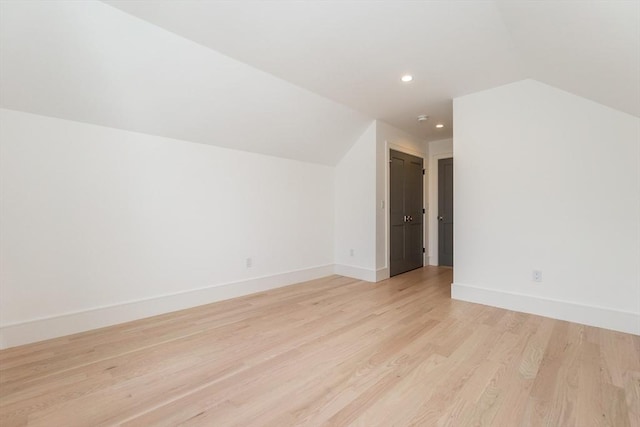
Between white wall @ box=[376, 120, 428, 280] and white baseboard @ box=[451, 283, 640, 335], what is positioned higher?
white wall @ box=[376, 120, 428, 280]

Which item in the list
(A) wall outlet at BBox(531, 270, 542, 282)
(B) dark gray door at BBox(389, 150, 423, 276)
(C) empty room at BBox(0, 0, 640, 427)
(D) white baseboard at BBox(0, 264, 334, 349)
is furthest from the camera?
(B) dark gray door at BBox(389, 150, 423, 276)

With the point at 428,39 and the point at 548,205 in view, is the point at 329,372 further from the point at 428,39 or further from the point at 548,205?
the point at 548,205

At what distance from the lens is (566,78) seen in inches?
100

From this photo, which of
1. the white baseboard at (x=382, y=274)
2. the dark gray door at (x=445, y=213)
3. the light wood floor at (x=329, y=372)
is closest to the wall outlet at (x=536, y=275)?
the light wood floor at (x=329, y=372)

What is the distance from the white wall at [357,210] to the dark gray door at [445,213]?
1.90 meters

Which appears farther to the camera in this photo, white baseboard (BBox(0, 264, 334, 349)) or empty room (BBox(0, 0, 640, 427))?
white baseboard (BBox(0, 264, 334, 349))

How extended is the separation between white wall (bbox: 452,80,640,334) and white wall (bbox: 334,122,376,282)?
1238mm

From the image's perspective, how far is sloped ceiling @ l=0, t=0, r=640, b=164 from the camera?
6.23 feet

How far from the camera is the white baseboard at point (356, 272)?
14.2ft

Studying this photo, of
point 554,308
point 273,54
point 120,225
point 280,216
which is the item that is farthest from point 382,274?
point 120,225

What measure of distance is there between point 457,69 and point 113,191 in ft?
11.7

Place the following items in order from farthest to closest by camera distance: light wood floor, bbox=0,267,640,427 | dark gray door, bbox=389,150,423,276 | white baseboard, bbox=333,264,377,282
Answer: dark gray door, bbox=389,150,423,276 < white baseboard, bbox=333,264,377,282 < light wood floor, bbox=0,267,640,427

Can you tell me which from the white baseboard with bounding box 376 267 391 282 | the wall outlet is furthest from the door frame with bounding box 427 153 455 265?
the wall outlet

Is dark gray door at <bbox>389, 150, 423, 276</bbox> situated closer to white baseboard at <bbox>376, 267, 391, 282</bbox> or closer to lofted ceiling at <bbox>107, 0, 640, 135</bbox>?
white baseboard at <bbox>376, 267, 391, 282</bbox>
